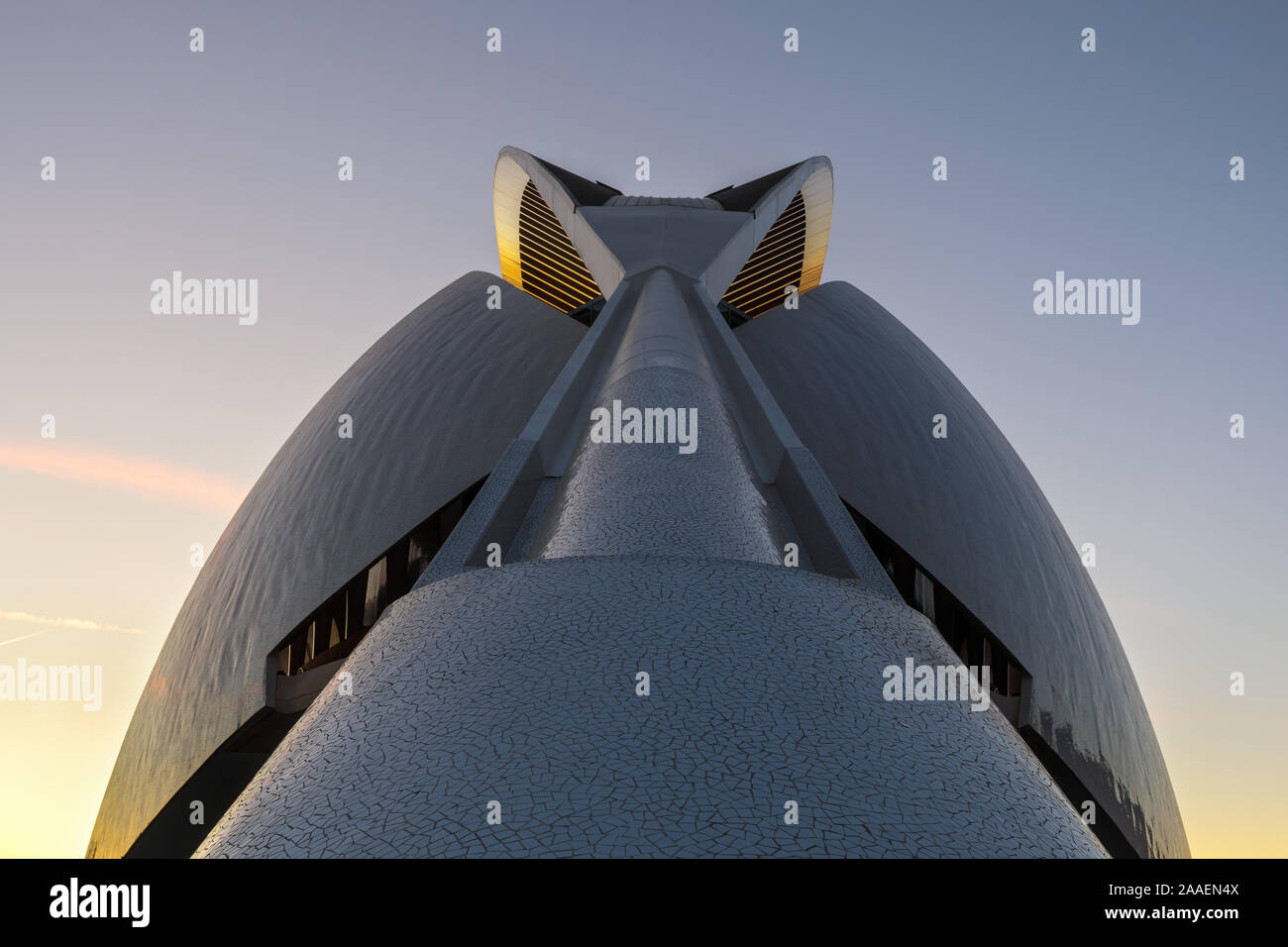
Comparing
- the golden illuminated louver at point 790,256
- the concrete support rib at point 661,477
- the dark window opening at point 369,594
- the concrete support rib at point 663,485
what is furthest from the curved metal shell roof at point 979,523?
the concrete support rib at point 661,477

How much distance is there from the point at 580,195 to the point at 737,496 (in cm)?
1064

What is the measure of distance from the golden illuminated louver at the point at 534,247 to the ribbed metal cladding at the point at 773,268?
2.47 m

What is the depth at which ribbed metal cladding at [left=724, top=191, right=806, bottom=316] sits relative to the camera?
16.4 m

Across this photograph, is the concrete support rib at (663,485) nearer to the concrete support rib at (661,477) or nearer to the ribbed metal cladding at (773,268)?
the concrete support rib at (661,477)

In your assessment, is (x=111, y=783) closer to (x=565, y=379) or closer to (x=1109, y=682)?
(x=565, y=379)

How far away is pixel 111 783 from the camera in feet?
39.5

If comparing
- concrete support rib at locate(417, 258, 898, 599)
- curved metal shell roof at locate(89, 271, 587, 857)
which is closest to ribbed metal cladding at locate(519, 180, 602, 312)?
curved metal shell roof at locate(89, 271, 587, 857)

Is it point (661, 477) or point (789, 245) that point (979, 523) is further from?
point (661, 477)

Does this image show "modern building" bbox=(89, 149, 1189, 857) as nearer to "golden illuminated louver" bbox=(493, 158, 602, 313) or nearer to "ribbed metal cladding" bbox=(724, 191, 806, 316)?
"golden illuminated louver" bbox=(493, 158, 602, 313)

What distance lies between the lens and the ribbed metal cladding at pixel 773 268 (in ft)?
53.7

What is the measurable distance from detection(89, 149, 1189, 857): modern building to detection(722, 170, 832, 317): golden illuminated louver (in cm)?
15

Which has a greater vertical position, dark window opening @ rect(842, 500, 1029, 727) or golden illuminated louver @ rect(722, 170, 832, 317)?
golden illuminated louver @ rect(722, 170, 832, 317)

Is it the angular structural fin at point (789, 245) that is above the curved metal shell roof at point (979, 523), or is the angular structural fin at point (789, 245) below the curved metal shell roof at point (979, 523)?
above
